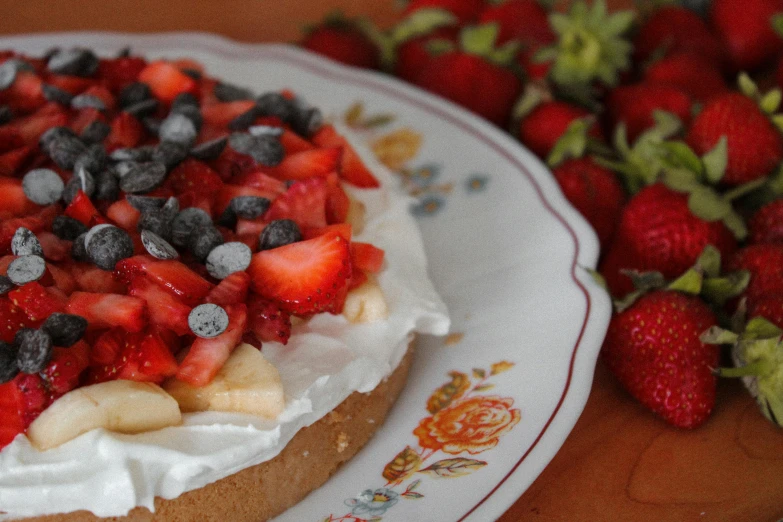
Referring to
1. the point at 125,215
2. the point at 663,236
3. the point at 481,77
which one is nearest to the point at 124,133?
the point at 125,215

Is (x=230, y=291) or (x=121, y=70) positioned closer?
(x=230, y=291)

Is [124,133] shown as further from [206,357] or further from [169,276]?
[206,357]

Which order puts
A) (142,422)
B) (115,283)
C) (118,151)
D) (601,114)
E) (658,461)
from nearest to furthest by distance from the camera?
1. (142,422)
2. (115,283)
3. (658,461)
4. (118,151)
5. (601,114)

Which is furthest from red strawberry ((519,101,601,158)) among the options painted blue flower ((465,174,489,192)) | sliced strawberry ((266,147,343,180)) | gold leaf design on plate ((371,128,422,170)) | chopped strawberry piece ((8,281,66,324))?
chopped strawberry piece ((8,281,66,324))

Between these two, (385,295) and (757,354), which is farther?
(385,295)

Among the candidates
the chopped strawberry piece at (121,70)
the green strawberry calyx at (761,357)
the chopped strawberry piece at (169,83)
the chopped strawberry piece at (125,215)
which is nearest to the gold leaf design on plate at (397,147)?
the chopped strawberry piece at (169,83)

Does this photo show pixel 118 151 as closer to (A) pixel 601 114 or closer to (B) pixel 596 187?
(B) pixel 596 187

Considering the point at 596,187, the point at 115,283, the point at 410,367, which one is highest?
the point at 115,283

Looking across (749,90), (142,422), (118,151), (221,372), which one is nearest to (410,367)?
(221,372)
